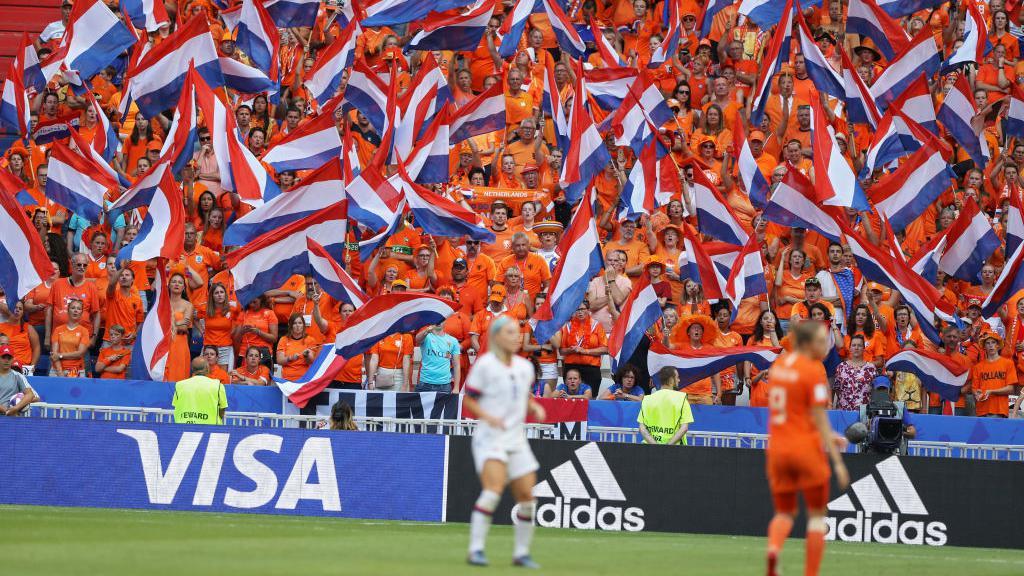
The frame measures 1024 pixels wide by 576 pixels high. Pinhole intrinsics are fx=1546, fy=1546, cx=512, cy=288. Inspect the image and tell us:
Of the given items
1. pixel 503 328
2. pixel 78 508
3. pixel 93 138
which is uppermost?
pixel 93 138

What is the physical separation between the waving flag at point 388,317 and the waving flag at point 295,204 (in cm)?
196

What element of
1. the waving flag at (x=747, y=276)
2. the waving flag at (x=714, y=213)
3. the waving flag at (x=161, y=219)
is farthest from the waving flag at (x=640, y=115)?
the waving flag at (x=161, y=219)

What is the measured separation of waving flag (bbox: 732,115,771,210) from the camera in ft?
74.3

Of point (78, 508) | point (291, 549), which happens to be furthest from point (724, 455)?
point (78, 508)

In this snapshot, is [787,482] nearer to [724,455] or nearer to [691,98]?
[724,455]

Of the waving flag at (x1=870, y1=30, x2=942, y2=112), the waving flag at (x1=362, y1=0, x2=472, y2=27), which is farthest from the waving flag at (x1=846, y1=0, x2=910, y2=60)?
the waving flag at (x1=362, y1=0, x2=472, y2=27)

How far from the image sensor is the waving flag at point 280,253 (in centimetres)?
2069

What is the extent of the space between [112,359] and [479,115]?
656 centimetres

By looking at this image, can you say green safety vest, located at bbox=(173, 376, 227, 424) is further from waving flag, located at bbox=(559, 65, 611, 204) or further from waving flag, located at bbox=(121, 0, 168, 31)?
waving flag, located at bbox=(121, 0, 168, 31)

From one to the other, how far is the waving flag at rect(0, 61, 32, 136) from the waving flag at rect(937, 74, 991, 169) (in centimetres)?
1452

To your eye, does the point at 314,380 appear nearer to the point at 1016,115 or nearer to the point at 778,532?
the point at 778,532

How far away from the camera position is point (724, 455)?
1869 centimetres

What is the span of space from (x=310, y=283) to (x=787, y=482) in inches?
481

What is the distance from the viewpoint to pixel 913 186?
2248cm
